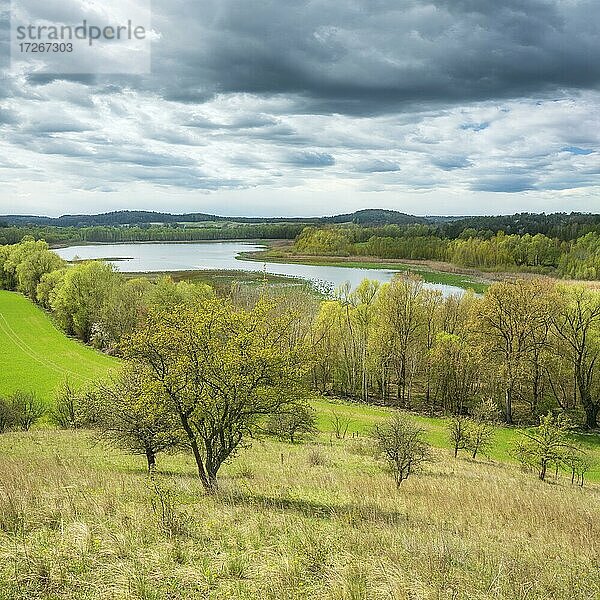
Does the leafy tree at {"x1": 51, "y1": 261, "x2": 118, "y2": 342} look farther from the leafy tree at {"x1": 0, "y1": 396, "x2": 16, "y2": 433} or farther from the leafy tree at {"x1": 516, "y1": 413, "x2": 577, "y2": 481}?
the leafy tree at {"x1": 516, "y1": 413, "x2": 577, "y2": 481}

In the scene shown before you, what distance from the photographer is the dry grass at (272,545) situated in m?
6.59

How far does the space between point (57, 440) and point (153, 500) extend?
20.9 meters

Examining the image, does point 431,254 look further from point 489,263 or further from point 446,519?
point 446,519

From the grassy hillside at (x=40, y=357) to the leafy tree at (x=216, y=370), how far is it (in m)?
31.5

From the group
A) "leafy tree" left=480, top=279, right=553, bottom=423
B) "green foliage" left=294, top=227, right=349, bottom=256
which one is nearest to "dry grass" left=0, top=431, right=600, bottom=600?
"leafy tree" left=480, top=279, right=553, bottom=423

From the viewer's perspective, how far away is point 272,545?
8.17 metres

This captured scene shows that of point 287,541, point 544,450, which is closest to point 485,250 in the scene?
point 544,450

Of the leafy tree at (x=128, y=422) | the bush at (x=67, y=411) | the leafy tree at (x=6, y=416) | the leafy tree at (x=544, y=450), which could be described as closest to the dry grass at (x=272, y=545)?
the leafy tree at (x=128, y=422)

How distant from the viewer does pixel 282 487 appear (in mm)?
16203

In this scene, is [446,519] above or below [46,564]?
below

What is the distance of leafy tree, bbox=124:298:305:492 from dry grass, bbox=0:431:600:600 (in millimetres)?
1843

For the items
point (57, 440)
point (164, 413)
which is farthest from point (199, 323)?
point (57, 440)

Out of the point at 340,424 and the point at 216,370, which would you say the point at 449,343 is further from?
the point at 216,370

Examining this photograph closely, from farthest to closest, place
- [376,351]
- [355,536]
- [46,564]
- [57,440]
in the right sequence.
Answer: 1. [376,351]
2. [57,440]
3. [355,536]
4. [46,564]
